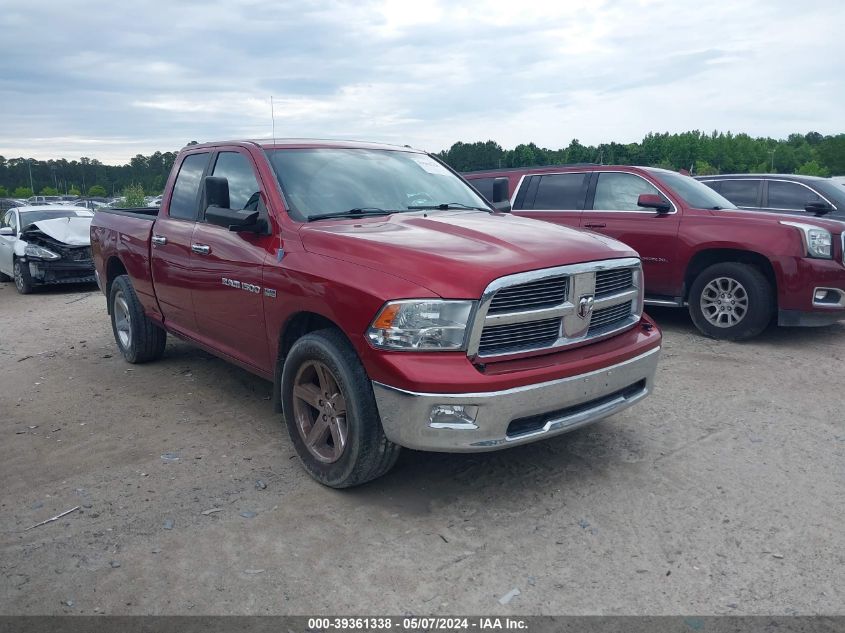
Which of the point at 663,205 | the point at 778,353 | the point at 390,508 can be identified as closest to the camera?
the point at 390,508

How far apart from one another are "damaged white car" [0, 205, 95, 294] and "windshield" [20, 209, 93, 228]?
3 cm

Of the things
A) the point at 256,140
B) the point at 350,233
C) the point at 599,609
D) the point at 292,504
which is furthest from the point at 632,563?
the point at 256,140

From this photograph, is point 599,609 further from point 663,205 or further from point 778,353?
point 663,205

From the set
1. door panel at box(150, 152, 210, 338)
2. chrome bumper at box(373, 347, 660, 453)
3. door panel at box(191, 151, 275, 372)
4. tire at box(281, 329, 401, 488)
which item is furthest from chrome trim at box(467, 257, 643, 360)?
door panel at box(150, 152, 210, 338)

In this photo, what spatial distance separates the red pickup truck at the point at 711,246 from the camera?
22.7ft

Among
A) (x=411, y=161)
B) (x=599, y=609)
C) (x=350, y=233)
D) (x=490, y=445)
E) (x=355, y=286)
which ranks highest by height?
(x=411, y=161)

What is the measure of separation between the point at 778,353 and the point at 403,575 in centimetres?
518

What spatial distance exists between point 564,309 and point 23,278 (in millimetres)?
12166

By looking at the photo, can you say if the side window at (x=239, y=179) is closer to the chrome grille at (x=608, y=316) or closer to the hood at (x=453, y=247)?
the hood at (x=453, y=247)

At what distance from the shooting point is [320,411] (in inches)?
153

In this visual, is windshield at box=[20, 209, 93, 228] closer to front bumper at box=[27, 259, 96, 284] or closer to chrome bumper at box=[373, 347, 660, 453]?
front bumper at box=[27, 259, 96, 284]

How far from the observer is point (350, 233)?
12.8 ft

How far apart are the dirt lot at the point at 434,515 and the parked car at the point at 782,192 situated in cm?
511

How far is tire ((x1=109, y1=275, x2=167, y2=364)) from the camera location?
643cm
